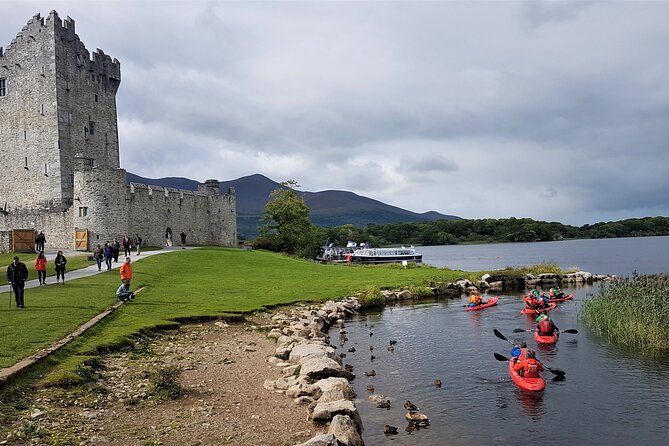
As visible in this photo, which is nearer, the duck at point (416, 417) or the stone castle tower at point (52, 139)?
the duck at point (416, 417)

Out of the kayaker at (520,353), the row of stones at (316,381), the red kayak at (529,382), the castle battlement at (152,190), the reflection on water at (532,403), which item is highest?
the castle battlement at (152,190)

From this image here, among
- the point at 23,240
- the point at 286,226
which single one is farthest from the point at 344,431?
the point at 286,226

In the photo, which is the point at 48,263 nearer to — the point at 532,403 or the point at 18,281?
the point at 18,281

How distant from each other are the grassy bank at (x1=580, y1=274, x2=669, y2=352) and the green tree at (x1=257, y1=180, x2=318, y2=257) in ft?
187

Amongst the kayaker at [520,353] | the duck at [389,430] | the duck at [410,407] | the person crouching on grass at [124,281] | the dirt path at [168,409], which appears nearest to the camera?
the dirt path at [168,409]

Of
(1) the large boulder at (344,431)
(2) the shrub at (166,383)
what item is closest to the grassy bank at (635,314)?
(1) the large boulder at (344,431)

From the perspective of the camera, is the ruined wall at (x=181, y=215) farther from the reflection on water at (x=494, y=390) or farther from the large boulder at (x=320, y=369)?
the large boulder at (x=320, y=369)

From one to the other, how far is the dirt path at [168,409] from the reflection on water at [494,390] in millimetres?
2546

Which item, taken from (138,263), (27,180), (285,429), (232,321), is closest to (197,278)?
(138,263)

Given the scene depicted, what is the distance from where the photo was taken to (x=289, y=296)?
115 feet

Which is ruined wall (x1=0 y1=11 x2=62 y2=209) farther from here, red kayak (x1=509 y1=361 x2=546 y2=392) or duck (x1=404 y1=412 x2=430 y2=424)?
duck (x1=404 y1=412 x2=430 y2=424)

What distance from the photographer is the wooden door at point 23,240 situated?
5656cm

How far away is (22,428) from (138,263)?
3493 centimetres

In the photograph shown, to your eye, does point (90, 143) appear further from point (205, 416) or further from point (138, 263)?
point (205, 416)
